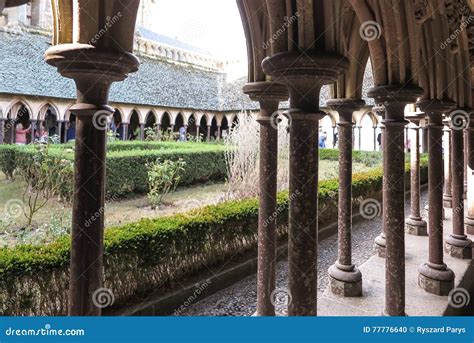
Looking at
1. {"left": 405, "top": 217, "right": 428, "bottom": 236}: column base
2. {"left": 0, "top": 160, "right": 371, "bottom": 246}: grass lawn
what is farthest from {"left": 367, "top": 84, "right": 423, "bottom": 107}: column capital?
{"left": 0, "top": 160, "right": 371, "bottom": 246}: grass lawn

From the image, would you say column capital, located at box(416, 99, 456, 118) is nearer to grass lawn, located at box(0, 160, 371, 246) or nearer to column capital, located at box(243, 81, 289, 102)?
column capital, located at box(243, 81, 289, 102)

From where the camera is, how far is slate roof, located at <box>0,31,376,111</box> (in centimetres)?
1969

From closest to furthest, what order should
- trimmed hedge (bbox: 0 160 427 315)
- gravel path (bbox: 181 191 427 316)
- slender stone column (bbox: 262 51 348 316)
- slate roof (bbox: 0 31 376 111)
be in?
slender stone column (bbox: 262 51 348 316) < trimmed hedge (bbox: 0 160 427 315) < gravel path (bbox: 181 191 427 316) < slate roof (bbox: 0 31 376 111)

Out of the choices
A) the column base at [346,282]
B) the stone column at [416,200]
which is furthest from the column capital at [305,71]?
the stone column at [416,200]

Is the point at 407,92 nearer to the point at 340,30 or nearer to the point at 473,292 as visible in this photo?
the point at 340,30

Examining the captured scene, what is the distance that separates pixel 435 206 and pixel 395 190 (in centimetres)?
136

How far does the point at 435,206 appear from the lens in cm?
409

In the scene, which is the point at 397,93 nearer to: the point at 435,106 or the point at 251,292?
the point at 435,106

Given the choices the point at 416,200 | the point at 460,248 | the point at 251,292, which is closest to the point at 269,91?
the point at 251,292

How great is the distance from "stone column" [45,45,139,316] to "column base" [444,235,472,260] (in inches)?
189

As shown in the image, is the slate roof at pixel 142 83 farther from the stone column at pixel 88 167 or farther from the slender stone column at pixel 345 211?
the stone column at pixel 88 167

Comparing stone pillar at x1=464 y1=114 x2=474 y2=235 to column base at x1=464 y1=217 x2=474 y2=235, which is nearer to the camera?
stone pillar at x1=464 y1=114 x2=474 y2=235

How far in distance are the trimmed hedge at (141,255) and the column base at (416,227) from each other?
6.93 feet

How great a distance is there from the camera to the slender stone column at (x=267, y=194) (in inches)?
116
